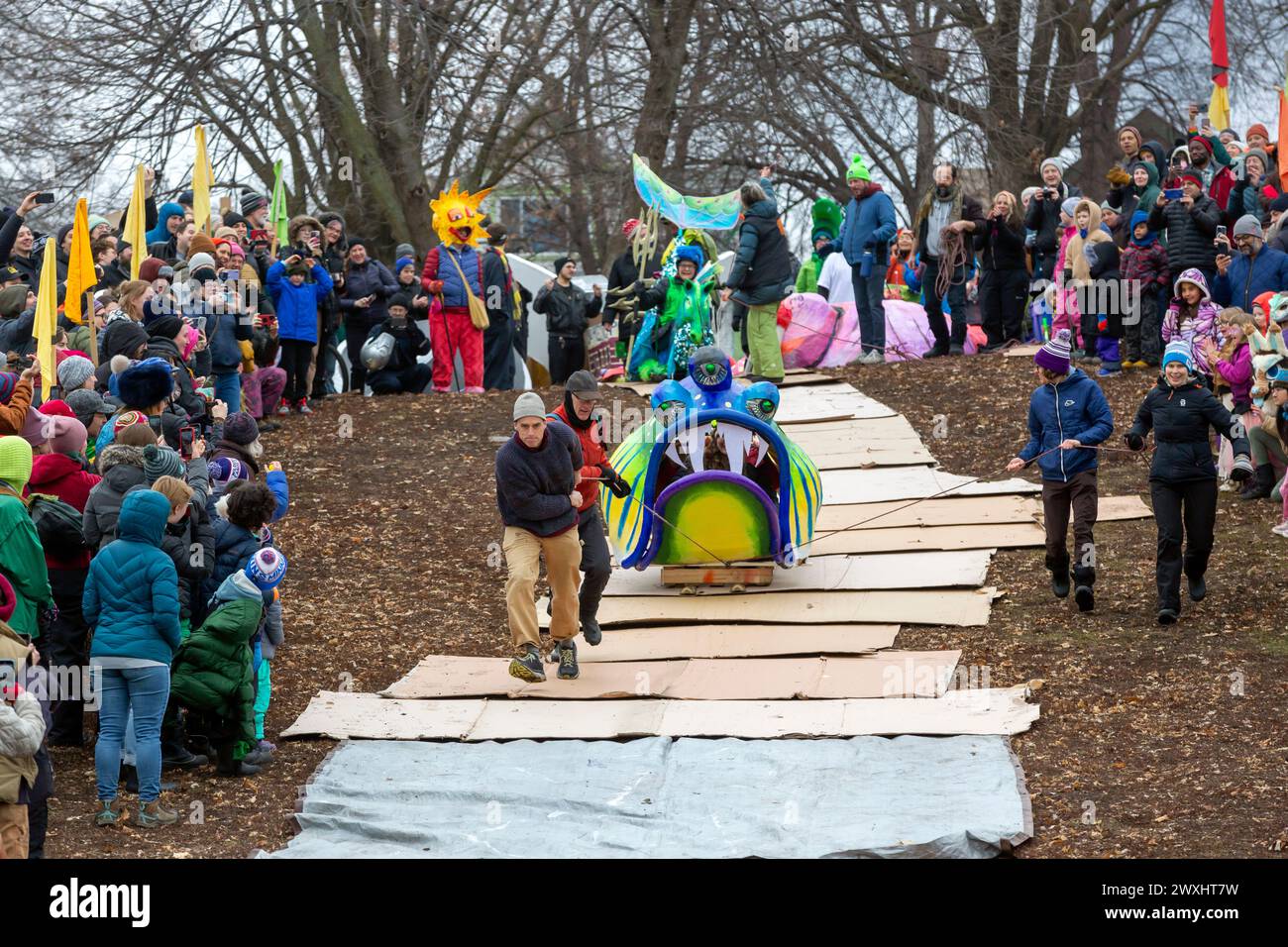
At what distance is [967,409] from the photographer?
16078 mm

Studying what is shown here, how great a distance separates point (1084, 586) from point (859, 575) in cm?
160

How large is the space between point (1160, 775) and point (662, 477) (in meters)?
4.30

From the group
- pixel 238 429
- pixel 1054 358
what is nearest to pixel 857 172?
pixel 1054 358

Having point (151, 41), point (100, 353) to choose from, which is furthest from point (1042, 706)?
point (151, 41)

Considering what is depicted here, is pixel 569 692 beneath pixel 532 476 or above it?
beneath

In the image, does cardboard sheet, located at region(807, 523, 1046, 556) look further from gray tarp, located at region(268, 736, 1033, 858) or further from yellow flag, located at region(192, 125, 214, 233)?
yellow flag, located at region(192, 125, 214, 233)

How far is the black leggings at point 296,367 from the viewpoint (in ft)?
52.9

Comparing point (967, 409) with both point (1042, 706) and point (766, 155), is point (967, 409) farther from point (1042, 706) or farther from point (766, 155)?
point (766, 155)

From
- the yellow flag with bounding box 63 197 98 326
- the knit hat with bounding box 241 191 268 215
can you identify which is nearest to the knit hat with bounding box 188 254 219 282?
the yellow flag with bounding box 63 197 98 326

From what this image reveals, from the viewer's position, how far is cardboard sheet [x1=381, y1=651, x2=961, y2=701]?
9562mm

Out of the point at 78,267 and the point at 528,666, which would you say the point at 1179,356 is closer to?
the point at 528,666

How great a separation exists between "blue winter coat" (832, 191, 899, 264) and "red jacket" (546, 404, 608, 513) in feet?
24.1

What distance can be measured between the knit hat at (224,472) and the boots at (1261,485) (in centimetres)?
714

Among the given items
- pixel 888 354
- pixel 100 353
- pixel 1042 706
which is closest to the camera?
pixel 1042 706
